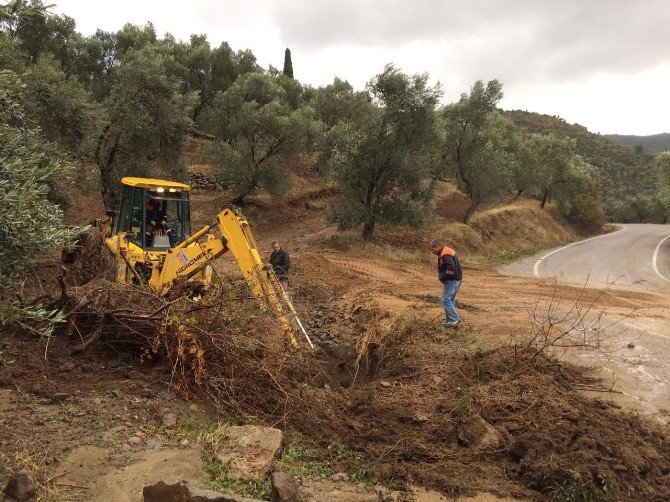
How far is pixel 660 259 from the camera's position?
23922 mm

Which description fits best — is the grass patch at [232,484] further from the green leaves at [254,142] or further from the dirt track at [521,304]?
the green leaves at [254,142]

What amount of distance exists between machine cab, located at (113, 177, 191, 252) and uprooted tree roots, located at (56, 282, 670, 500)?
1.80 m

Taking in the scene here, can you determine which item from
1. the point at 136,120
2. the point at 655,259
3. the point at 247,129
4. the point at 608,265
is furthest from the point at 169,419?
the point at 655,259

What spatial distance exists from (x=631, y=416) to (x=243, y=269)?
528 cm

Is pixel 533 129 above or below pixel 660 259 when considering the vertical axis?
above

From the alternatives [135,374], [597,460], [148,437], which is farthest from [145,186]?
[597,460]

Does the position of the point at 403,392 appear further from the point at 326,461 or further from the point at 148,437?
the point at 148,437

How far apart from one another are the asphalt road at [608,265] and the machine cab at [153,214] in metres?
11.1

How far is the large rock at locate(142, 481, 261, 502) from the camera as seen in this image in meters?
3.85

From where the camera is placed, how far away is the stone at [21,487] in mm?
3936

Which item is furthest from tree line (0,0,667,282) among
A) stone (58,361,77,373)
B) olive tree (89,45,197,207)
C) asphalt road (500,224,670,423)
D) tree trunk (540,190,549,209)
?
stone (58,361,77,373)

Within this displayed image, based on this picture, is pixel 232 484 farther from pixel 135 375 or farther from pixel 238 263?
pixel 238 263

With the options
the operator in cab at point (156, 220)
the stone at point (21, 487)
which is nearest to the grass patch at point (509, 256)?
the operator in cab at point (156, 220)

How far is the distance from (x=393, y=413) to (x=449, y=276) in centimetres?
367
